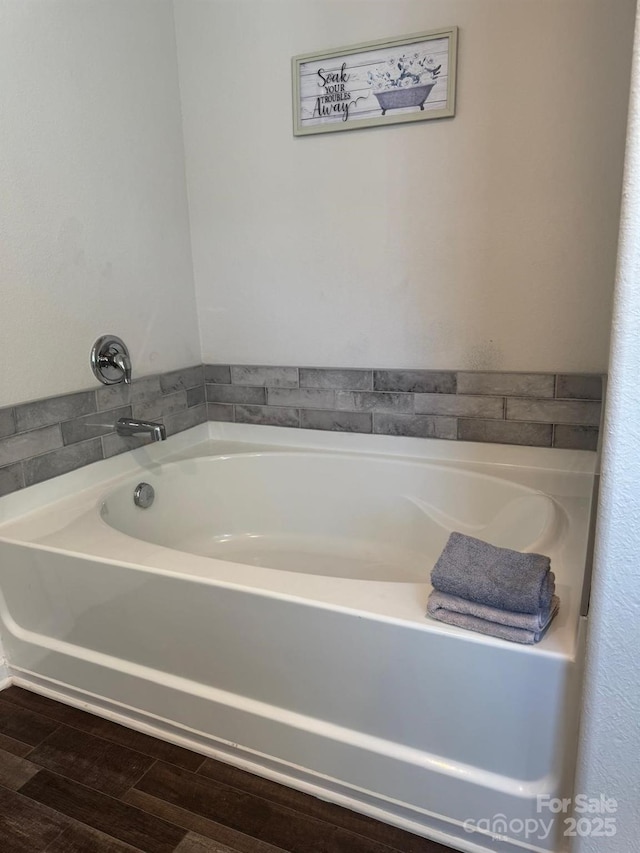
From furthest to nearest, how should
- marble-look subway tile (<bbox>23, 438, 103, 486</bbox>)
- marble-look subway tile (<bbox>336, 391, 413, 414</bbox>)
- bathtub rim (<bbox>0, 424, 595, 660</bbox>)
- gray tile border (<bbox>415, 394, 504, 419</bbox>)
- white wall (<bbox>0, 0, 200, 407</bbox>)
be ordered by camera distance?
1. marble-look subway tile (<bbox>336, 391, 413, 414</bbox>)
2. gray tile border (<bbox>415, 394, 504, 419</bbox>)
3. marble-look subway tile (<bbox>23, 438, 103, 486</bbox>)
4. white wall (<bbox>0, 0, 200, 407</bbox>)
5. bathtub rim (<bbox>0, 424, 595, 660</bbox>)

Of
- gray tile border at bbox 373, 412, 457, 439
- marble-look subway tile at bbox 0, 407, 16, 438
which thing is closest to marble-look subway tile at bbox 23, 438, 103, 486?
marble-look subway tile at bbox 0, 407, 16, 438

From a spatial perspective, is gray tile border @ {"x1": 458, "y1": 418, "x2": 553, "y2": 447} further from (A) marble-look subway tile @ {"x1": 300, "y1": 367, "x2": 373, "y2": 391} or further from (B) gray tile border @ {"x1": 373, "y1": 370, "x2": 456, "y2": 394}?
(A) marble-look subway tile @ {"x1": 300, "y1": 367, "x2": 373, "y2": 391}

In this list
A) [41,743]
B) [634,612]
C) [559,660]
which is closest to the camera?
[634,612]

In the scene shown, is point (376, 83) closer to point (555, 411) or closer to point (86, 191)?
point (86, 191)

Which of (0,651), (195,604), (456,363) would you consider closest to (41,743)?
(0,651)

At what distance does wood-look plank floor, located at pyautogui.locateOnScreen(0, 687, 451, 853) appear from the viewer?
1.30 m

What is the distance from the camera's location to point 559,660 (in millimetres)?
1093

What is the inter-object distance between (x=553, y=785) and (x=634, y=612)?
46cm

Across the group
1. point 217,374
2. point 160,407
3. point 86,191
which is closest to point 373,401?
point 217,374

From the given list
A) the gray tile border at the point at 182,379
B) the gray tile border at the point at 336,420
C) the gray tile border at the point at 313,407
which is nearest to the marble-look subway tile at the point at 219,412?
the gray tile border at the point at 313,407

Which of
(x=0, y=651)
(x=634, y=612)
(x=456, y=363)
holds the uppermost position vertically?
(x=456, y=363)

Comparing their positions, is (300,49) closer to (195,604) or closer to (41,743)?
(195,604)

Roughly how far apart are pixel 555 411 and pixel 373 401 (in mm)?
666

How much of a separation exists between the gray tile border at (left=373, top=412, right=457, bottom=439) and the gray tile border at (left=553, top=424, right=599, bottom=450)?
357 millimetres
